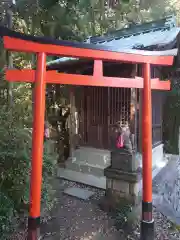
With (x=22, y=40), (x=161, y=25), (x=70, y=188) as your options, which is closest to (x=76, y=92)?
(x=70, y=188)

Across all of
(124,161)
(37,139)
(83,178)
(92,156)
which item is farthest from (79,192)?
(37,139)

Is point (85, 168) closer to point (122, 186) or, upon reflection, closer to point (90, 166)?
point (90, 166)

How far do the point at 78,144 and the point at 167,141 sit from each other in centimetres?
414

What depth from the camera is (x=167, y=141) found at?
32.3ft

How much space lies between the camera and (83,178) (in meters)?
7.33

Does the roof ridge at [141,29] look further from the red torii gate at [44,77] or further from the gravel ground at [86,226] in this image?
the gravel ground at [86,226]

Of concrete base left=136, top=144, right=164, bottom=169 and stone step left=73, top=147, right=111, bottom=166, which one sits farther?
concrete base left=136, top=144, right=164, bottom=169

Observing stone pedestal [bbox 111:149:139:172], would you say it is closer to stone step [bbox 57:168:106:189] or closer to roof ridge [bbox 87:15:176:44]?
stone step [bbox 57:168:106:189]

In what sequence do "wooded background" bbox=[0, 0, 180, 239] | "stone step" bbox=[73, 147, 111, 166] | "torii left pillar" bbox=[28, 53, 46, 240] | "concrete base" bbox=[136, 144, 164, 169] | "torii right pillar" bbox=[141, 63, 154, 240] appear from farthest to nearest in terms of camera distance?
"concrete base" bbox=[136, 144, 164, 169], "stone step" bbox=[73, 147, 111, 166], "torii right pillar" bbox=[141, 63, 154, 240], "wooded background" bbox=[0, 0, 180, 239], "torii left pillar" bbox=[28, 53, 46, 240]

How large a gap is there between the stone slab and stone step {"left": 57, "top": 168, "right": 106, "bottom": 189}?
0.42m

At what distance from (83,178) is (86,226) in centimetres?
239

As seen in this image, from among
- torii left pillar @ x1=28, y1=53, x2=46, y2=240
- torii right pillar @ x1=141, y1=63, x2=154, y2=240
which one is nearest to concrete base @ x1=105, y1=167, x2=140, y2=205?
torii right pillar @ x1=141, y1=63, x2=154, y2=240

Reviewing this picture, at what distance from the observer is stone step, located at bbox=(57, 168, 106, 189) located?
695cm

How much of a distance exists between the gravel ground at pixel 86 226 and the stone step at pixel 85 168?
4.12 ft
